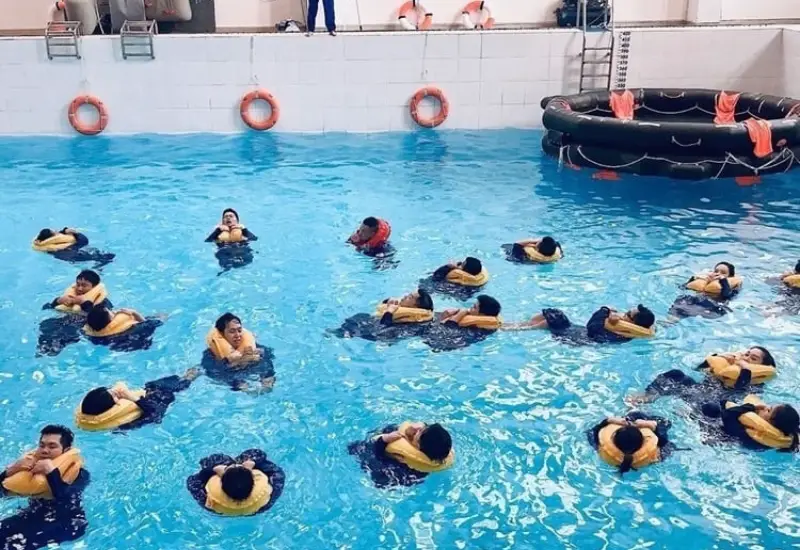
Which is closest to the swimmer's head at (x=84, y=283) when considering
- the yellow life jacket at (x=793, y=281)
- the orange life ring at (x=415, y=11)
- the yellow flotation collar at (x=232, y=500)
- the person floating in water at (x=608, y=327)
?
the yellow flotation collar at (x=232, y=500)

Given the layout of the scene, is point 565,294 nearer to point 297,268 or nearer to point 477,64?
point 297,268

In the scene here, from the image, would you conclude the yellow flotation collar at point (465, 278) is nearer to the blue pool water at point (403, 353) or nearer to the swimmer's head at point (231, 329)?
the blue pool water at point (403, 353)

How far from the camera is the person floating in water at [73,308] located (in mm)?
7355

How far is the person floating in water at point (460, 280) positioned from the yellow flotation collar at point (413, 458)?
2.82 meters

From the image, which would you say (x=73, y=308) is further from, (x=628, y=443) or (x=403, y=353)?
(x=628, y=443)

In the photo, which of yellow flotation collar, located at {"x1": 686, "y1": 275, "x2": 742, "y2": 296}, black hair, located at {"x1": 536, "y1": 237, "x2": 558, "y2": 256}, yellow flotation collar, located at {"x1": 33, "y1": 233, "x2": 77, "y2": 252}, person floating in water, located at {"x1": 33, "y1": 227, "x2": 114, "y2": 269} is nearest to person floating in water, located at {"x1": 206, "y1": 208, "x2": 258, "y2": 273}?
person floating in water, located at {"x1": 33, "y1": 227, "x2": 114, "y2": 269}

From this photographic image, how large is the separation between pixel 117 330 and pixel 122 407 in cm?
145

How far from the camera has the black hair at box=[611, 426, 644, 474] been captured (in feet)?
18.2

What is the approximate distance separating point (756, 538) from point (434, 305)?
143 inches

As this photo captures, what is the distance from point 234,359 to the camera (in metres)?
6.81

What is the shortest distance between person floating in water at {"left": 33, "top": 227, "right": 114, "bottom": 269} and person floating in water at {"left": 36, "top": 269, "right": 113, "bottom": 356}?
1.17 meters

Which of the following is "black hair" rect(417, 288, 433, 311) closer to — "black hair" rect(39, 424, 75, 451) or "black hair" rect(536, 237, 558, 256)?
"black hair" rect(536, 237, 558, 256)

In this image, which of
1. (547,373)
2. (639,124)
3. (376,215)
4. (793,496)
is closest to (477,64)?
(639,124)

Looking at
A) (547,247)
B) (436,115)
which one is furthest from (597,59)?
(547,247)
